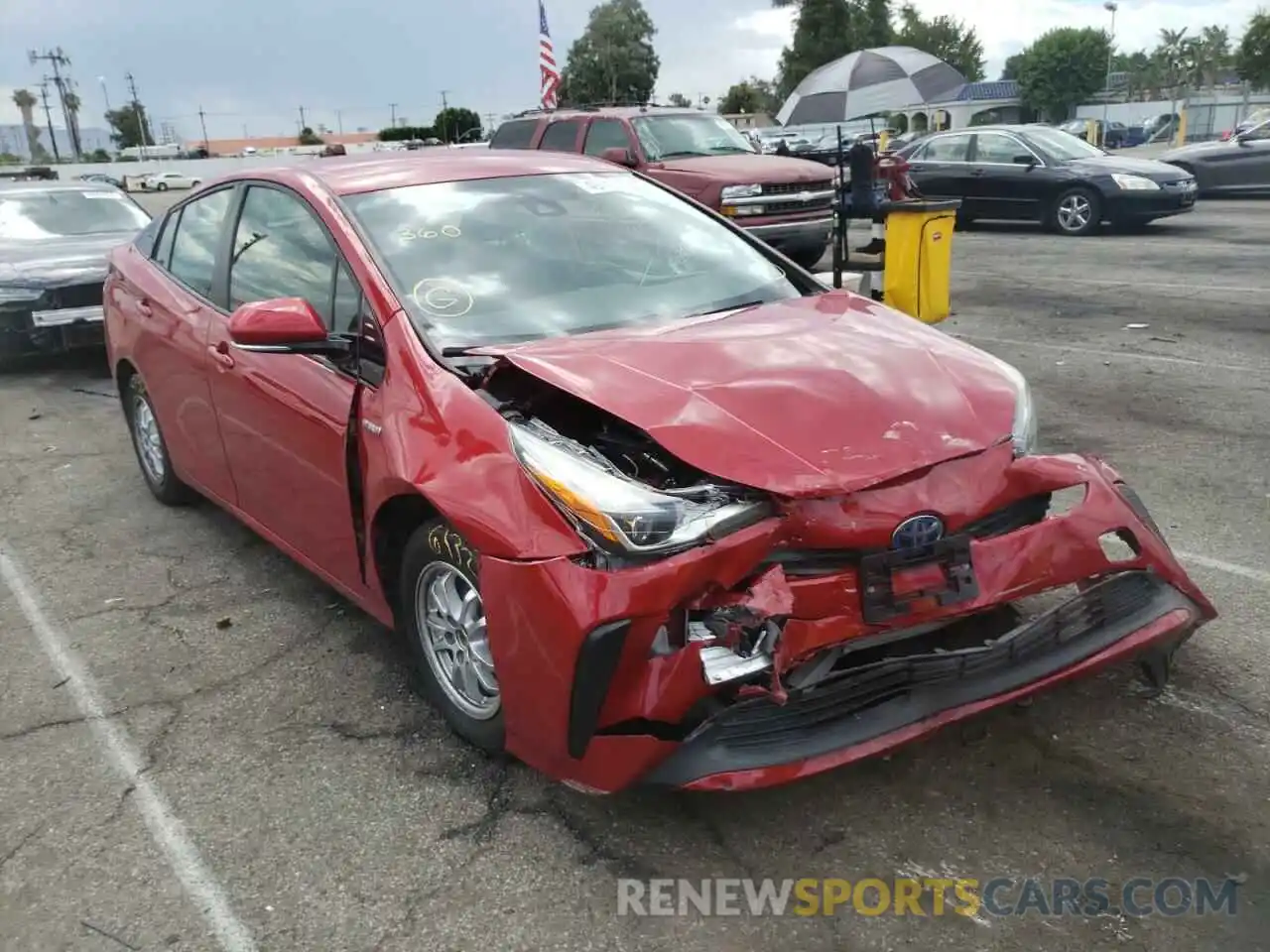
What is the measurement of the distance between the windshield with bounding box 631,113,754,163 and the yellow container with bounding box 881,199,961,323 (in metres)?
4.74

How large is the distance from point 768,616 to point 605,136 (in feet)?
35.4

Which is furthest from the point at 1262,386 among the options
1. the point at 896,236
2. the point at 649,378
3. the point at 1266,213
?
the point at 1266,213

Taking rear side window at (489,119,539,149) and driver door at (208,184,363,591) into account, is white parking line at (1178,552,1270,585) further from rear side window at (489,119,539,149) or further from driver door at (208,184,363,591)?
rear side window at (489,119,539,149)

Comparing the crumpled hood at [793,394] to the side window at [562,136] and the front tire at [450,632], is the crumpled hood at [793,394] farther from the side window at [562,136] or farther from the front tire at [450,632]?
the side window at [562,136]

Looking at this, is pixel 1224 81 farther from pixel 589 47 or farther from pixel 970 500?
pixel 970 500

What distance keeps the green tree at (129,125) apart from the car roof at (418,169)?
116 m

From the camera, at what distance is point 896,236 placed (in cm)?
781

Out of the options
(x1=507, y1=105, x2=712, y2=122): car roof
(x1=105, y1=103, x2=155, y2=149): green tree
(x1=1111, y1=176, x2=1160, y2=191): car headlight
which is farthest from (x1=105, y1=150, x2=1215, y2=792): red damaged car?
(x1=105, y1=103, x2=155, y2=149): green tree

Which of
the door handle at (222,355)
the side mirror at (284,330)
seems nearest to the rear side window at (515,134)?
the door handle at (222,355)

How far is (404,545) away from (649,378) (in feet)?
2.99

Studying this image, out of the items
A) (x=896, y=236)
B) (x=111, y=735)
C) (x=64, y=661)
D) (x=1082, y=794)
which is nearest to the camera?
(x=1082, y=794)

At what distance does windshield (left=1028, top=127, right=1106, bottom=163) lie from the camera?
48.1ft

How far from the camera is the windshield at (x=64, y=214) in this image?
31.7ft

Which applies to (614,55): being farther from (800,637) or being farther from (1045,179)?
(800,637)
